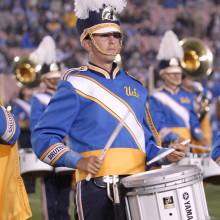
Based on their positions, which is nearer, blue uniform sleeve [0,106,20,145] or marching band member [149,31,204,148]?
blue uniform sleeve [0,106,20,145]

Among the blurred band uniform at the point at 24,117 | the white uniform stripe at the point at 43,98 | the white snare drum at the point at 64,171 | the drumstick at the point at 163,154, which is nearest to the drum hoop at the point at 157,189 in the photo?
the drumstick at the point at 163,154

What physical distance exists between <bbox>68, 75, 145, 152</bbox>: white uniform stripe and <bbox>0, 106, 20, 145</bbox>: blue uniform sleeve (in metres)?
0.44

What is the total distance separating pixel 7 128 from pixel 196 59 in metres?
8.65

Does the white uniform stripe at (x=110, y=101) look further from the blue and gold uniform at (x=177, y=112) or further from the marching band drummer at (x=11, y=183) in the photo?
the blue and gold uniform at (x=177, y=112)

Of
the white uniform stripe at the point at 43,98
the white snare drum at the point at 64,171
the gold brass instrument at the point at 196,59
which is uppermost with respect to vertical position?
the gold brass instrument at the point at 196,59

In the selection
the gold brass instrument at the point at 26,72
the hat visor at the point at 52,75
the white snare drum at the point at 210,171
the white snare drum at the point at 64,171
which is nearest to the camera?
the white snare drum at the point at 64,171

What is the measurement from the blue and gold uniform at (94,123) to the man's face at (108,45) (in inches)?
2.9

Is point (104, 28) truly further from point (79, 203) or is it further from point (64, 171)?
point (64, 171)

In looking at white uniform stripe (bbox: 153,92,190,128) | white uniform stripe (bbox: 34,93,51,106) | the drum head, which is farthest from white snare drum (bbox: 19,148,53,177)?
the drum head

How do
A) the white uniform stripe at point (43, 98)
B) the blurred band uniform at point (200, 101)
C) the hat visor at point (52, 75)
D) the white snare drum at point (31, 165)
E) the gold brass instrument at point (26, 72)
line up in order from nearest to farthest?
1. the white snare drum at point (31, 165)
2. the white uniform stripe at point (43, 98)
3. the hat visor at point (52, 75)
4. the blurred band uniform at point (200, 101)
5. the gold brass instrument at point (26, 72)

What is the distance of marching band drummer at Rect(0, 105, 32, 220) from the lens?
5.29 m

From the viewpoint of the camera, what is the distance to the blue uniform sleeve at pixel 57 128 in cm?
480

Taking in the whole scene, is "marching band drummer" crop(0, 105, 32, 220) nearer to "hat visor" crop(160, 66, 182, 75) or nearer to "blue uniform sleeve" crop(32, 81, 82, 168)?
"blue uniform sleeve" crop(32, 81, 82, 168)

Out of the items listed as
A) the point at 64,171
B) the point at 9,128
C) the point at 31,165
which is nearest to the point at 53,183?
the point at 64,171
